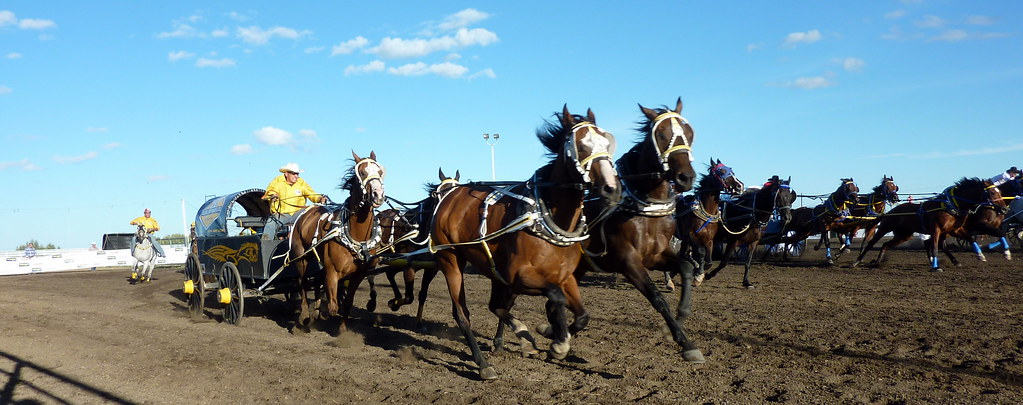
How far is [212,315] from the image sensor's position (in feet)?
38.7

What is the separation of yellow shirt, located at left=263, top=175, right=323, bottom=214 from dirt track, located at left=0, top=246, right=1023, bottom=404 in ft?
5.69

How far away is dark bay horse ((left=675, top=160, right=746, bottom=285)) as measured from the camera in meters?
11.6

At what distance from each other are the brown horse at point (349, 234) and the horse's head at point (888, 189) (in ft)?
46.2

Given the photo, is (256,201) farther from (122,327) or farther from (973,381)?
(973,381)

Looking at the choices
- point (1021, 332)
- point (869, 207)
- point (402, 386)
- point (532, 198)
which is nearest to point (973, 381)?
point (1021, 332)

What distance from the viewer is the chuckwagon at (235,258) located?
10.1 metres

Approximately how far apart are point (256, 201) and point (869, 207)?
15.2 m

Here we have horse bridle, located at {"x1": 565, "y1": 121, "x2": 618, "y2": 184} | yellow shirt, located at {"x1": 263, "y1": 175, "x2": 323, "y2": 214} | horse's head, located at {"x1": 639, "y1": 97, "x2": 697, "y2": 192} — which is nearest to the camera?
horse bridle, located at {"x1": 565, "y1": 121, "x2": 618, "y2": 184}

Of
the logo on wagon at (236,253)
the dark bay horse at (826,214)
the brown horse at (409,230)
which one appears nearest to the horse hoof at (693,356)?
the brown horse at (409,230)

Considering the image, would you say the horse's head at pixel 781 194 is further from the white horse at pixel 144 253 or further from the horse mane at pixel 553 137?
the white horse at pixel 144 253

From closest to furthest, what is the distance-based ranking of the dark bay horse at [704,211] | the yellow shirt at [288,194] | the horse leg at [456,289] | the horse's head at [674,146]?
the horse's head at [674,146] → the horse leg at [456,289] → the yellow shirt at [288,194] → the dark bay horse at [704,211]

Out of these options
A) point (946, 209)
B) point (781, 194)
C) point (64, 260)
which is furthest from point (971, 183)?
point (64, 260)

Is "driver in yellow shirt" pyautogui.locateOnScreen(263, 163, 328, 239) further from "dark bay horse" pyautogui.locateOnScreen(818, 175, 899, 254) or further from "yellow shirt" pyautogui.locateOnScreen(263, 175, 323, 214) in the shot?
"dark bay horse" pyautogui.locateOnScreen(818, 175, 899, 254)

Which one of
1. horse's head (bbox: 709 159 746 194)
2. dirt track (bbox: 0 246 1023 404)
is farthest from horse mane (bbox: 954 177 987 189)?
horse's head (bbox: 709 159 746 194)
